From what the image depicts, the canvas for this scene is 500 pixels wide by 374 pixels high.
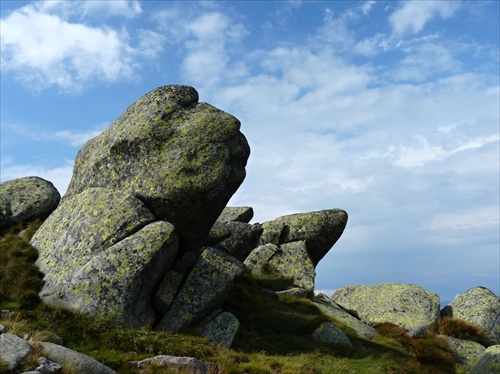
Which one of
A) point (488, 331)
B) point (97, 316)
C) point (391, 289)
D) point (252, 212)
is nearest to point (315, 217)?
point (252, 212)

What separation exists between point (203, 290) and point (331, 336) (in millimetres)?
7891

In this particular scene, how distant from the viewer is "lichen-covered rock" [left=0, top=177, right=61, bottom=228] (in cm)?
3134

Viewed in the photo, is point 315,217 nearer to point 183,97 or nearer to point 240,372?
point 183,97

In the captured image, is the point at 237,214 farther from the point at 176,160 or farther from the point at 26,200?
the point at 176,160

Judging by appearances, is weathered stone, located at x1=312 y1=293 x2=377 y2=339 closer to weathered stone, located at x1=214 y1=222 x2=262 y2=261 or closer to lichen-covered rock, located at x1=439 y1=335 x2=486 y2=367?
lichen-covered rock, located at x1=439 y1=335 x2=486 y2=367

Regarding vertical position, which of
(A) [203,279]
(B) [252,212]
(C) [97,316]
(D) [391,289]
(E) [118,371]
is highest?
(B) [252,212]

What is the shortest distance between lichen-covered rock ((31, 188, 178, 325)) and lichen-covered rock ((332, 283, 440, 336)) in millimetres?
20594

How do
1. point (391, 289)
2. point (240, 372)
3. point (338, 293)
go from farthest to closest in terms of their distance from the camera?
point (338, 293)
point (391, 289)
point (240, 372)

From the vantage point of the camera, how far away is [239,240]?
38312 millimetres

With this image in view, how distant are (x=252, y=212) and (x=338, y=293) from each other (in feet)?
35.7

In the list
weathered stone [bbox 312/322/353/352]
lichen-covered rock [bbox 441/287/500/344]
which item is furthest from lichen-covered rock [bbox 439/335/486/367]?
weathered stone [bbox 312/322/353/352]

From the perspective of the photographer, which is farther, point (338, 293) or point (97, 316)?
point (338, 293)

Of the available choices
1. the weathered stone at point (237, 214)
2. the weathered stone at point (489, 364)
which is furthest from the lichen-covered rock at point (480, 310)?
the weathered stone at point (237, 214)

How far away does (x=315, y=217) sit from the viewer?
46625mm
